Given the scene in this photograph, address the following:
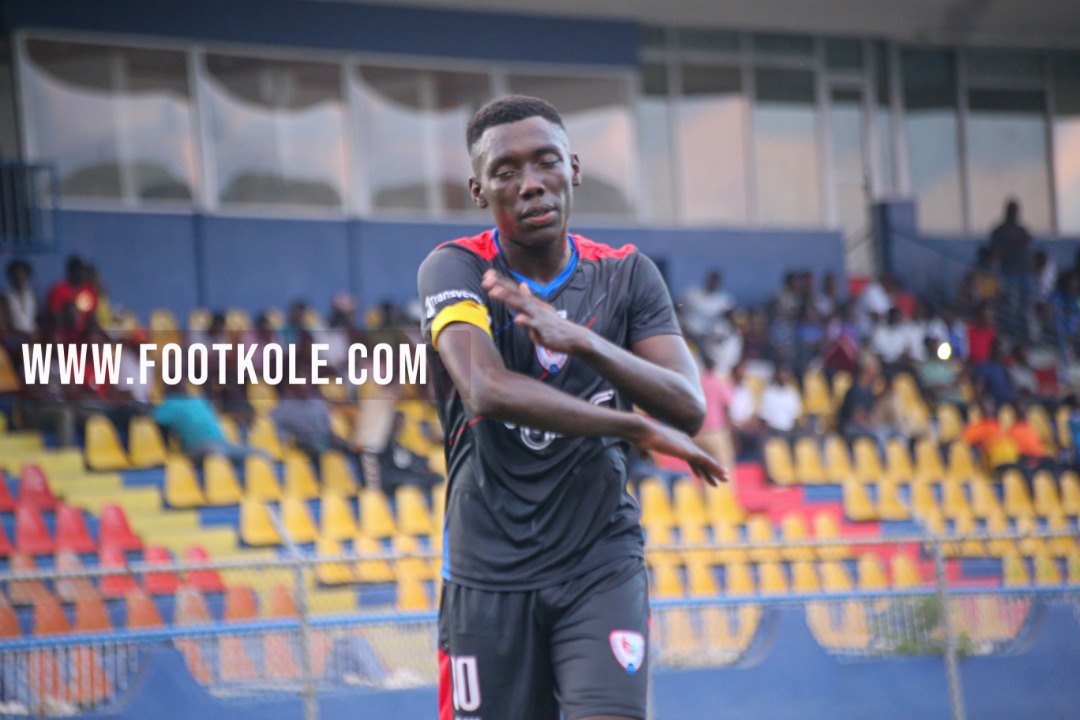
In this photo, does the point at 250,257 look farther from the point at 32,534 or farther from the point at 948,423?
the point at 948,423

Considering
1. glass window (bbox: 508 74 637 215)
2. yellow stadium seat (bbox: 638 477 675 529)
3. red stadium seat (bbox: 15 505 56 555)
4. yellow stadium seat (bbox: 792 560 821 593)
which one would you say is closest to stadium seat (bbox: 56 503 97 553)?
red stadium seat (bbox: 15 505 56 555)

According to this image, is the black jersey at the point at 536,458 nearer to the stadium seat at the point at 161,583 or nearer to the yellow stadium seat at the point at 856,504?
the stadium seat at the point at 161,583

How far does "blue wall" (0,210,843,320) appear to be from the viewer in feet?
55.6

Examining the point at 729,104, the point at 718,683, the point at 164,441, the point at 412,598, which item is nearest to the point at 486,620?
the point at 718,683

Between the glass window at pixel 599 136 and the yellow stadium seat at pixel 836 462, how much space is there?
616 centimetres

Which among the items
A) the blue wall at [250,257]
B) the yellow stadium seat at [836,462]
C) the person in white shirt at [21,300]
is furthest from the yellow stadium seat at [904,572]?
the blue wall at [250,257]

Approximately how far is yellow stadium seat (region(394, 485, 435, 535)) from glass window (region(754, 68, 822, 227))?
1193cm

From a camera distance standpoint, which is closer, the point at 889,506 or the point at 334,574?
the point at 334,574

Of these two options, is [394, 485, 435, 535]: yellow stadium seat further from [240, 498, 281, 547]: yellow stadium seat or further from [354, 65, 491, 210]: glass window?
[354, 65, 491, 210]: glass window

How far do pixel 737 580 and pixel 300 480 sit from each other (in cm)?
419

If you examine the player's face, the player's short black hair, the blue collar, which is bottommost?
the blue collar

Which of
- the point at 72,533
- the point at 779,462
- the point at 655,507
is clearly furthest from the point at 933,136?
the point at 72,533

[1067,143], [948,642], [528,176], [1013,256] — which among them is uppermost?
[1067,143]

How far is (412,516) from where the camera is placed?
483 inches
